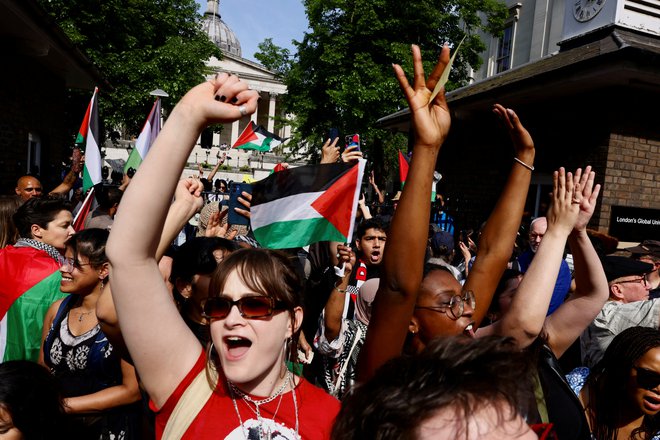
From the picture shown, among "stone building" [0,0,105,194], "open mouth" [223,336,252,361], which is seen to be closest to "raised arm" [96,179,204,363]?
"open mouth" [223,336,252,361]

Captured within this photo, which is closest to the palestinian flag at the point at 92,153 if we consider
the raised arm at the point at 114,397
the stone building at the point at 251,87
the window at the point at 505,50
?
the raised arm at the point at 114,397

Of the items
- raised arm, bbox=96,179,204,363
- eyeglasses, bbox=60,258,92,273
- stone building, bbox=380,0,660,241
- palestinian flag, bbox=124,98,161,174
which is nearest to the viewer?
raised arm, bbox=96,179,204,363

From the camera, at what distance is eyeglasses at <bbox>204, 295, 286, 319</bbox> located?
161 centimetres

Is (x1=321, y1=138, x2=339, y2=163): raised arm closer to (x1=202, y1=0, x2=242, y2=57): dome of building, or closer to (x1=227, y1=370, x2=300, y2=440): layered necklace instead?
(x1=227, y1=370, x2=300, y2=440): layered necklace

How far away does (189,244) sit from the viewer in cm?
313

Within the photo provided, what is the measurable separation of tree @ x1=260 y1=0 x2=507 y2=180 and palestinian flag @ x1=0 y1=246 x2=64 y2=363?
1395cm

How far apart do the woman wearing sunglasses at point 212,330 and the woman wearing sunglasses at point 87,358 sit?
1.00 m

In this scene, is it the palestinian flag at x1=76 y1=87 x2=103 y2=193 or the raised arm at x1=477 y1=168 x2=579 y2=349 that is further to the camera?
the palestinian flag at x1=76 y1=87 x2=103 y2=193

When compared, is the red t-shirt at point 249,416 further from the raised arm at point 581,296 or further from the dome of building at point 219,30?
the dome of building at point 219,30

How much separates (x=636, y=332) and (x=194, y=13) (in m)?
23.8

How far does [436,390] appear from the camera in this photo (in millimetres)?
1033

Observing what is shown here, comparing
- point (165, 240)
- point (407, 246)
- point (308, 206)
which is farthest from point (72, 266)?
point (407, 246)

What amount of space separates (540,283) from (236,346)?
1.22m

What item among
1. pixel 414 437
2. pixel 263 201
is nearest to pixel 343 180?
pixel 263 201
